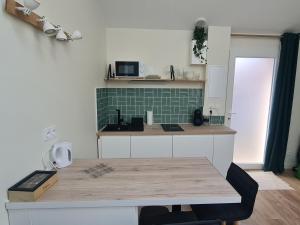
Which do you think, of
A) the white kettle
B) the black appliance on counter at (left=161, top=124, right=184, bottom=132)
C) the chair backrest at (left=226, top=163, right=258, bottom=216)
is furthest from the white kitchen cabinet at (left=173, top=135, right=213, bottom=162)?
the white kettle

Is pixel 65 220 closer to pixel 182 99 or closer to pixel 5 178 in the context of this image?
pixel 5 178

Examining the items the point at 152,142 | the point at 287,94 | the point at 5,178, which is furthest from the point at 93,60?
the point at 287,94

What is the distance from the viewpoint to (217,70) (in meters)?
3.18

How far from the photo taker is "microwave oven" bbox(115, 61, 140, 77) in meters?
2.93

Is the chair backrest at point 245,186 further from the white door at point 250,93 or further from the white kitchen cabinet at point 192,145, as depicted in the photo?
the white door at point 250,93

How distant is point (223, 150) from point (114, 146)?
155cm

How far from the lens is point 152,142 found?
2.78m

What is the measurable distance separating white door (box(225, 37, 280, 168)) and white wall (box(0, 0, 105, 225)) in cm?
235

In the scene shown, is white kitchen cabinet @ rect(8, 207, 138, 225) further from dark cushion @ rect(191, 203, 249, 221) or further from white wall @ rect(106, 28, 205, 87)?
white wall @ rect(106, 28, 205, 87)

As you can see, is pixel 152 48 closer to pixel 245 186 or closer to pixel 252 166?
pixel 245 186

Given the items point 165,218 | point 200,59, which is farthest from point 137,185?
point 200,59

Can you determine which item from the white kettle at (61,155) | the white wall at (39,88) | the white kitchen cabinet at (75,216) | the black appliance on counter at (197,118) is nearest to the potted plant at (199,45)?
the black appliance on counter at (197,118)

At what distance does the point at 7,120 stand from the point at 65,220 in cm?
64

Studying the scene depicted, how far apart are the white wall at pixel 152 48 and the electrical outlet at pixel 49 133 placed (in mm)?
1815
